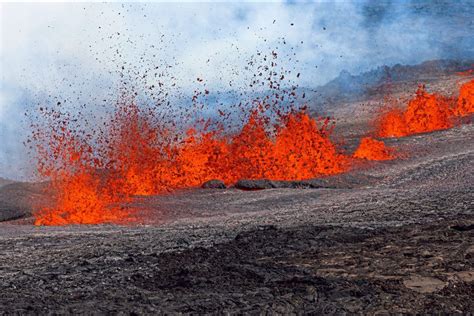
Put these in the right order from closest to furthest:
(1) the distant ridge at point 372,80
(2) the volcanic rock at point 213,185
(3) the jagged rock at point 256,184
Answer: (3) the jagged rock at point 256,184 < (2) the volcanic rock at point 213,185 < (1) the distant ridge at point 372,80

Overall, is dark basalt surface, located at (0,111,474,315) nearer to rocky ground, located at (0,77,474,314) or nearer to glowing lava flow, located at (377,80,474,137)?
rocky ground, located at (0,77,474,314)

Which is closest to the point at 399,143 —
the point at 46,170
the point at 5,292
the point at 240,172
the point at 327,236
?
the point at 240,172

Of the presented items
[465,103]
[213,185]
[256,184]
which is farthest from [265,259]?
[465,103]

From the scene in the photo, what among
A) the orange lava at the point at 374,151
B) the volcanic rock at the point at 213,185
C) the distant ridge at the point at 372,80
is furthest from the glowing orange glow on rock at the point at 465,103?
the volcanic rock at the point at 213,185

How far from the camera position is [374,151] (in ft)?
60.0

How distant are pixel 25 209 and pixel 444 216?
8903 millimetres

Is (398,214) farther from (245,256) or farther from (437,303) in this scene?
(437,303)

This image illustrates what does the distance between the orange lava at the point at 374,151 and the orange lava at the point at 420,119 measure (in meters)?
3.16

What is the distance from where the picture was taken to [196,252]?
27.1 ft

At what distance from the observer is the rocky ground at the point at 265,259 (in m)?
6.21

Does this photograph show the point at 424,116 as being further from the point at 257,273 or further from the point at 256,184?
the point at 257,273

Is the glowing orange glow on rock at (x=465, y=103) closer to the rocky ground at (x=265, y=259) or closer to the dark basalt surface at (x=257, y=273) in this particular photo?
the rocky ground at (x=265, y=259)

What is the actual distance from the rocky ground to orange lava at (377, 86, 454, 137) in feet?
28.3

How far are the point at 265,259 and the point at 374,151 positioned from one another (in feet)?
36.2
